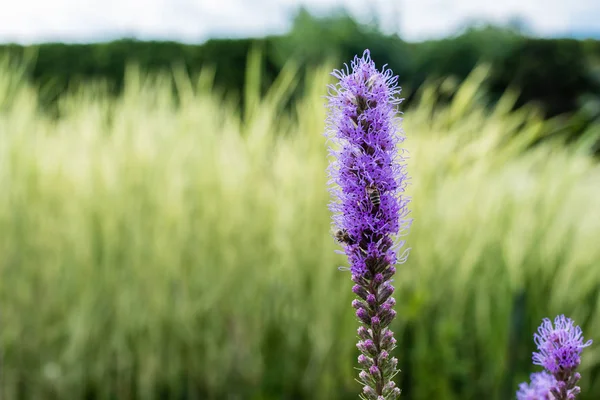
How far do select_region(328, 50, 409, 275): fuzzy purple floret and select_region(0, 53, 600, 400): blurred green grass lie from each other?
9.58 ft

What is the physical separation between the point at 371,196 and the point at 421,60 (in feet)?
60.4

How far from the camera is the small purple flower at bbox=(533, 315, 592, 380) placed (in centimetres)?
88

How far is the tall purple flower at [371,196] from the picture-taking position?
0.85 m

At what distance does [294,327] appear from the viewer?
4039 millimetres

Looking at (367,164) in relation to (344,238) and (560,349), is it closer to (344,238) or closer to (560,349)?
(344,238)

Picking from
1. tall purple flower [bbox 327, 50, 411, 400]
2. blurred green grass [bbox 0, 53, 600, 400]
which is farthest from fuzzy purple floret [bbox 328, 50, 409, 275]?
blurred green grass [bbox 0, 53, 600, 400]

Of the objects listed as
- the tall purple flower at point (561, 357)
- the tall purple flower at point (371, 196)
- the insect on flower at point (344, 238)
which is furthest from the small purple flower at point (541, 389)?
the insect on flower at point (344, 238)

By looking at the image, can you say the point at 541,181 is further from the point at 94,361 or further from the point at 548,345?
the point at 548,345

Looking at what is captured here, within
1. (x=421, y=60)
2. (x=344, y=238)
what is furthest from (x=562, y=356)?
(x=421, y=60)

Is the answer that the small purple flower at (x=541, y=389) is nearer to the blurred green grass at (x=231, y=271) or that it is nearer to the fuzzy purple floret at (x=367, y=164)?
the fuzzy purple floret at (x=367, y=164)

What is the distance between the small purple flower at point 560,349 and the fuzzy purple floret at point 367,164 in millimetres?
251

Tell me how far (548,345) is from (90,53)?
19.4m

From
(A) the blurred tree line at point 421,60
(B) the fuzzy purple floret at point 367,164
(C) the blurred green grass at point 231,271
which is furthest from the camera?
(A) the blurred tree line at point 421,60

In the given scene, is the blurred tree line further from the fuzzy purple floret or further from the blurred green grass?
the fuzzy purple floret
